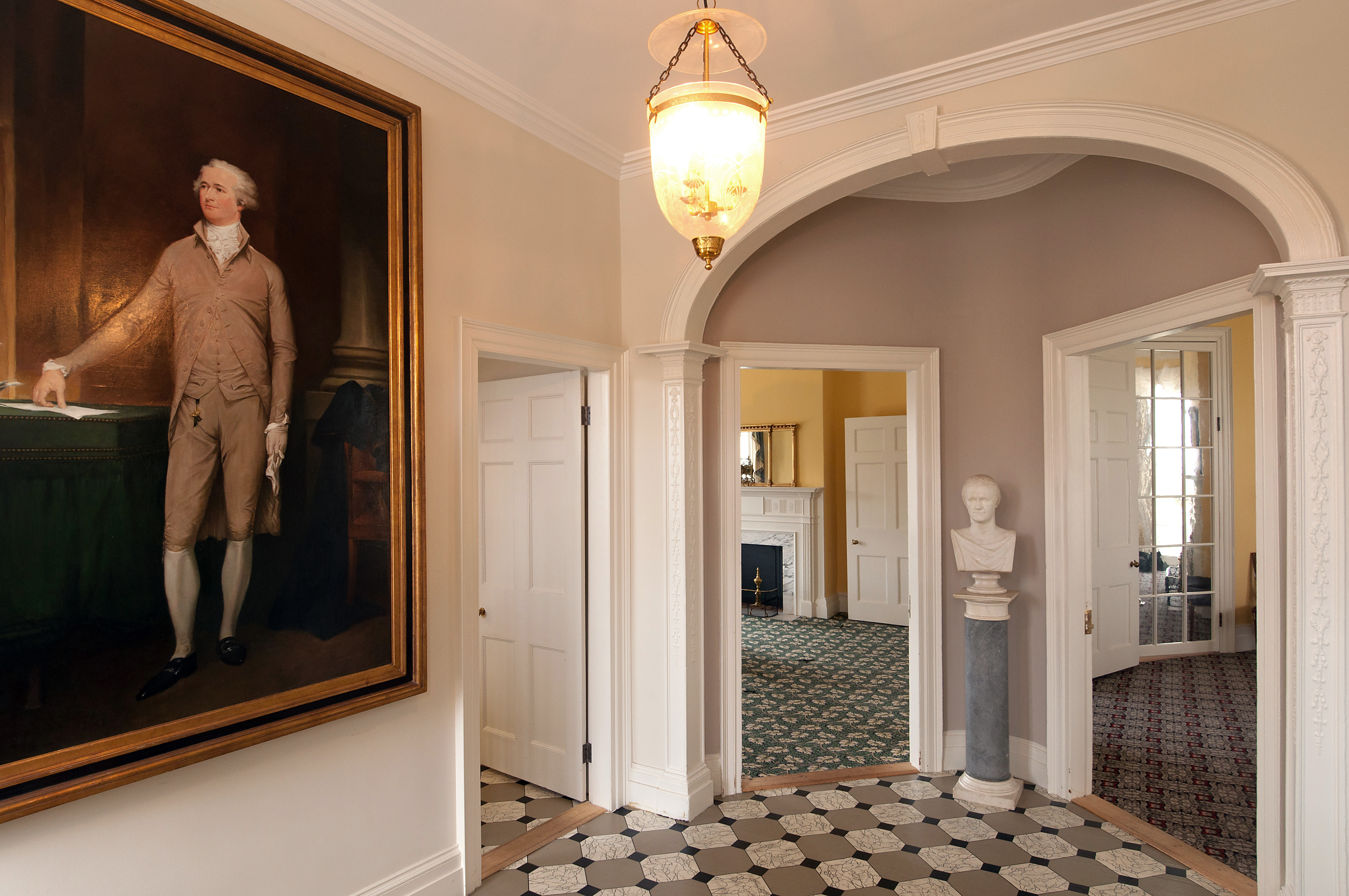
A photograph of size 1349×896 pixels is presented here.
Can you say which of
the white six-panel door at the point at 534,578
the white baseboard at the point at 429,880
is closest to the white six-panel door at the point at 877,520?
the white six-panel door at the point at 534,578

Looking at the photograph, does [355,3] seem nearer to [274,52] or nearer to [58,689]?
[274,52]

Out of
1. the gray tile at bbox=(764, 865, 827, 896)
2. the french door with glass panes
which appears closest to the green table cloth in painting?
the gray tile at bbox=(764, 865, 827, 896)

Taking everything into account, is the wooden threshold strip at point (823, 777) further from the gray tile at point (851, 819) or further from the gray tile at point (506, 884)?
the gray tile at point (506, 884)

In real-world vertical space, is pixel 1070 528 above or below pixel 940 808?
above

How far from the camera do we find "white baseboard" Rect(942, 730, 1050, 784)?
400cm

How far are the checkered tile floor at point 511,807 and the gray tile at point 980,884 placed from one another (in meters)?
1.79

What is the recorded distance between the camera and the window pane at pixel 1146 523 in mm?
6395

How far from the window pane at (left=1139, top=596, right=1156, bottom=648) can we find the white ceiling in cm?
526

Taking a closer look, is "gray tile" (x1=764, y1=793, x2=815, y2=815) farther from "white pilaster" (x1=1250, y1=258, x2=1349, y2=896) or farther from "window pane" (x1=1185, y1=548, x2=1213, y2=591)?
"window pane" (x1=1185, y1=548, x2=1213, y2=591)

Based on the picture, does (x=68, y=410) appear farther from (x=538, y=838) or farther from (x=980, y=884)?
(x=980, y=884)

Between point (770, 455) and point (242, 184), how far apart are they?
23.1 ft

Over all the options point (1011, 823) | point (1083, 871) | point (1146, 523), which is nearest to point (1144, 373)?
point (1146, 523)

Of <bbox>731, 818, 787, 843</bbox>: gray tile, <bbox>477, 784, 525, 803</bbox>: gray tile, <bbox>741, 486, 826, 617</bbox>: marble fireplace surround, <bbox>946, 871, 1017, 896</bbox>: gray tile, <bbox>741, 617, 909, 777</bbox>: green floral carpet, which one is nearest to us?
<bbox>946, 871, 1017, 896</bbox>: gray tile

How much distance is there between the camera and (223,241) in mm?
2254
